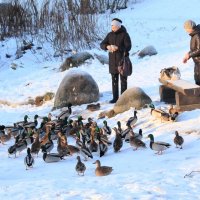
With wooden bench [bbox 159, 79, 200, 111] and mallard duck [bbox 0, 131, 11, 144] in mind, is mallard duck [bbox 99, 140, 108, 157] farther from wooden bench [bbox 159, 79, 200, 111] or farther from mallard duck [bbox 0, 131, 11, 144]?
mallard duck [bbox 0, 131, 11, 144]

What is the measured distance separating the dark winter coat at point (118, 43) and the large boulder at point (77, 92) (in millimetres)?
1921

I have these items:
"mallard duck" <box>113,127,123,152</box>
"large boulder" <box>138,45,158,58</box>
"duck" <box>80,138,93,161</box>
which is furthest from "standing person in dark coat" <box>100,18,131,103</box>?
"large boulder" <box>138,45,158,58</box>

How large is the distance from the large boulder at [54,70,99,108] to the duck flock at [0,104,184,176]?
1.68 m

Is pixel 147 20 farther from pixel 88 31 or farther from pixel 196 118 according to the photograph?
pixel 196 118

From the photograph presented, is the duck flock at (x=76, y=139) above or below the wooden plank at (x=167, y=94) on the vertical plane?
below

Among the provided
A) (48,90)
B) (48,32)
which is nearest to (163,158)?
(48,90)

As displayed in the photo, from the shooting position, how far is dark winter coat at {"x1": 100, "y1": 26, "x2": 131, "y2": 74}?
532 inches

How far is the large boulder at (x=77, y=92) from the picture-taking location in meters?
15.6

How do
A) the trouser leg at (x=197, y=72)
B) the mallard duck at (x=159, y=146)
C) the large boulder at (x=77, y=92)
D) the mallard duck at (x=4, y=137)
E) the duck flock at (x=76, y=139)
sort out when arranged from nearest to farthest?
the mallard duck at (x=159, y=146), the duck flock at (x=76, y=139), the trouser leg at (x=197, y=72), the mallard duck at (x=4, y=137), the large boulder at (x=77, y=92)

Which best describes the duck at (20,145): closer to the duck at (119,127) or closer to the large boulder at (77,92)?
the duck at (119,127)

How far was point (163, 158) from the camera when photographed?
30.8ft

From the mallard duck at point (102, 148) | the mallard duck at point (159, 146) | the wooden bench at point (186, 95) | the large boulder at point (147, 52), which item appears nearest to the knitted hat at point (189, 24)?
the wooden bench at point (186, 95)

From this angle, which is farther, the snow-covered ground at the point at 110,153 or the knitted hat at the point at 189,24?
the knitted hat at the point at 189,24

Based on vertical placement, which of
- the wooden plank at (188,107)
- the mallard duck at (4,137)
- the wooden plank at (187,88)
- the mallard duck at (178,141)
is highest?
the wooden plank at (187,88)
